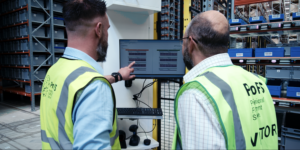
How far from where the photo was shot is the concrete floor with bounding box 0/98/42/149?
10.1 feet

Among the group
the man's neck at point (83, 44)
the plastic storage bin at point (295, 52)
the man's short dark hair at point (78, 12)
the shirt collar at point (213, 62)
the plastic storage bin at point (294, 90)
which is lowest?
the plastic storage bin at point (294, 90)

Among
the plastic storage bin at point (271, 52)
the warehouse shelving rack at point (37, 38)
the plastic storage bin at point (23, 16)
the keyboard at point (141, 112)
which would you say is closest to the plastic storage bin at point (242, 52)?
the plastic storage bin at point (271, 52)

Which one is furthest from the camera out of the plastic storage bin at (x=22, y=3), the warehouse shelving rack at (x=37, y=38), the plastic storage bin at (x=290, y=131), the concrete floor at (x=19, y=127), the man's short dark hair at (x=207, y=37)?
the plastic storage bin at (x=22, y=3)

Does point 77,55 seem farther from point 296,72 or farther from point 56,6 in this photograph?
point 56,6

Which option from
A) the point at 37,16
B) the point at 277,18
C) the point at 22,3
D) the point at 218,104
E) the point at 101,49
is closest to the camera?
the point at 218,104

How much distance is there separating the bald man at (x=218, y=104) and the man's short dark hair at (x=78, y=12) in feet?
1.65

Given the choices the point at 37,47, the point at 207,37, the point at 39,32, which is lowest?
the point at 207,37

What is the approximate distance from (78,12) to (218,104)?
0.75 meters

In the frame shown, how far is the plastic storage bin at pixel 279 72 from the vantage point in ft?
9.26

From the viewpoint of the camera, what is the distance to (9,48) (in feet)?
20.5

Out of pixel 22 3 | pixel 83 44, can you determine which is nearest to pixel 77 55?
pixel 83 44

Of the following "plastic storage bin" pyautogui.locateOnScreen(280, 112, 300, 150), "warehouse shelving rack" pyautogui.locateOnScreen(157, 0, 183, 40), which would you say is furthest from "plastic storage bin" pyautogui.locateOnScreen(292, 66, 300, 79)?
"warehouse shelving rack" pyautogui.locateOnScreen(157, 0, 183, 40)

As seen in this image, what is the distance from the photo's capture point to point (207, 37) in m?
0.85

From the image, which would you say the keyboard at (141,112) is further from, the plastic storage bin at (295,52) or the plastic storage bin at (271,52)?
the plastic storage bin at (295,52)
